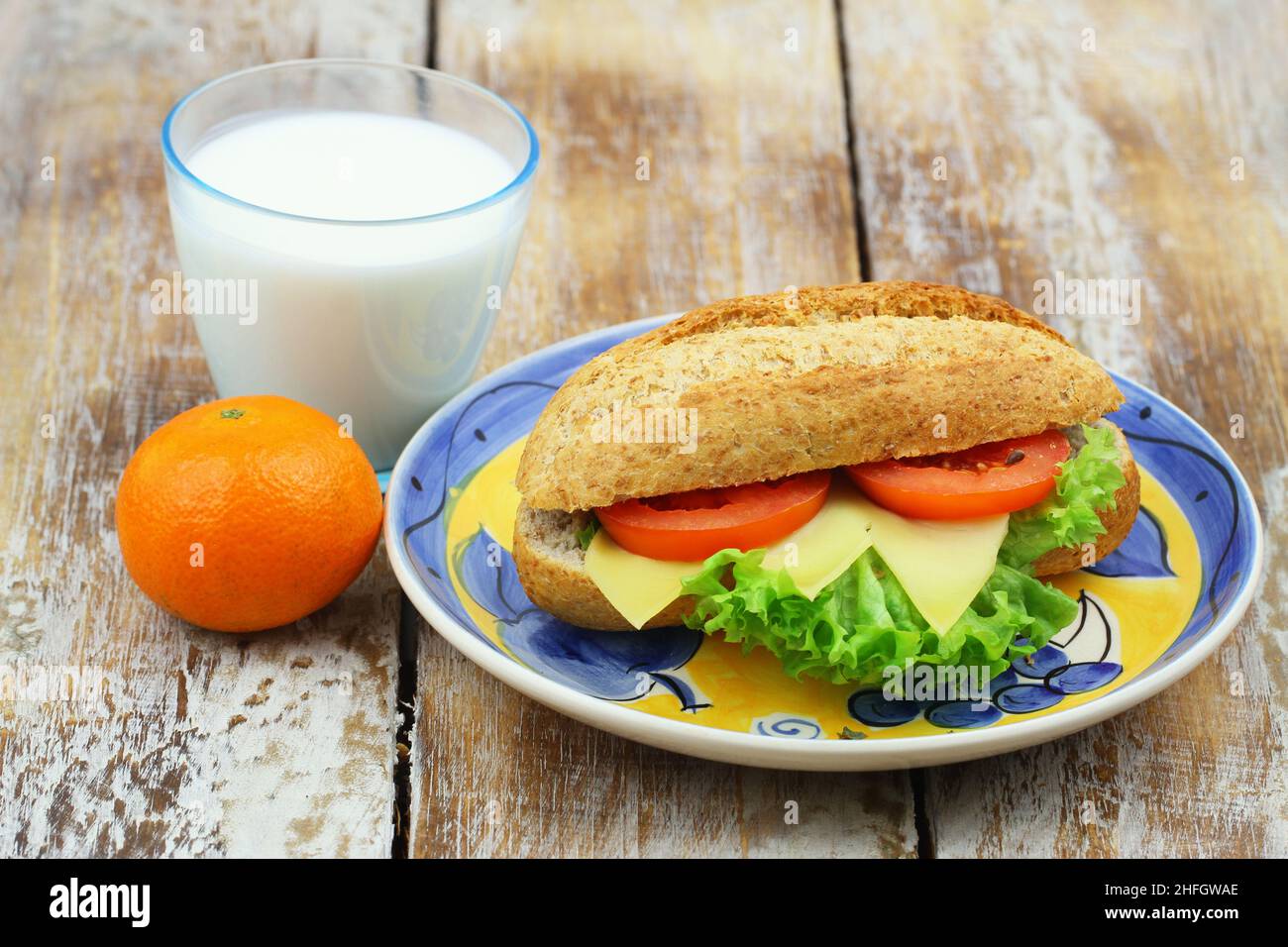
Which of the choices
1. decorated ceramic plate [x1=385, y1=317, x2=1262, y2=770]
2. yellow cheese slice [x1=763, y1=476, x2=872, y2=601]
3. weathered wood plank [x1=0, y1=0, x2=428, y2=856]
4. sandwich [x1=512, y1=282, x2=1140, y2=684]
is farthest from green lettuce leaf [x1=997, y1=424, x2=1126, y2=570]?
weathered wood plank [x1=0, y1=0, x2=428, y2=856]

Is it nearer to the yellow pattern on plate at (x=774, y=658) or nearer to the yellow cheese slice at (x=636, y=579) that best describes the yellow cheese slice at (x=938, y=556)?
the yellow pattern on plate at (x=774, y=658)

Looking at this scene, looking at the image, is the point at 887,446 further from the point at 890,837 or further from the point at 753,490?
the point at 890,837

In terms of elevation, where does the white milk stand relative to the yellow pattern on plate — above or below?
above

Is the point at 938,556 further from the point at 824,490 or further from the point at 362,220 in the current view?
the point at 362,220

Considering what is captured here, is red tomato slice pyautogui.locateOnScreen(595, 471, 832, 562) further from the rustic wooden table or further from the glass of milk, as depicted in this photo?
the glass of milk

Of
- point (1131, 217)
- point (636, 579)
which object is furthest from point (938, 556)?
point (1131, 217)
